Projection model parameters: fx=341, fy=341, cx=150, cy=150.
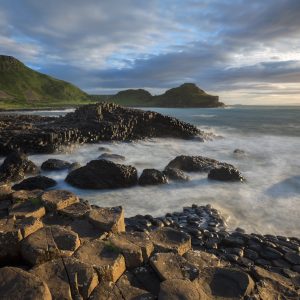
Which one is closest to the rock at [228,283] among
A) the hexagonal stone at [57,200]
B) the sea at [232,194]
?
the hexagonal stone at [57,200]

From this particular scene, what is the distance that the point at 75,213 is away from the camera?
818 centimetres

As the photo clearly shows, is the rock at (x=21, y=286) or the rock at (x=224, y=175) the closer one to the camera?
the rock at (x=21, y=286)

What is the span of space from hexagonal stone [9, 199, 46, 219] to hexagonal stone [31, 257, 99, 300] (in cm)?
234

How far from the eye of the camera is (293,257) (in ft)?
28.5

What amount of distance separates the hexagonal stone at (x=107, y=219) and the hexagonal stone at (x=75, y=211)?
0.28 meters

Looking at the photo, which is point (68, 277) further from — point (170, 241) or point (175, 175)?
point (175, 175)

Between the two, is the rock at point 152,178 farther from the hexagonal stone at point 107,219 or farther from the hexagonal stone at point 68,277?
the hexagonal stone at point 68,277

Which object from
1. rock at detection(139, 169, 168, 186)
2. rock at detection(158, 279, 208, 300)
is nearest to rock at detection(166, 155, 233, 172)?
rock at detection(139, 169, 168, 186)

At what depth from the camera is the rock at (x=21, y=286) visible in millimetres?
4797

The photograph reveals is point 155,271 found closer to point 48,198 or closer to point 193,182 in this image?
point 48,198

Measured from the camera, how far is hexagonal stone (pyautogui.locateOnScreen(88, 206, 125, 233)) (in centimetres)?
750

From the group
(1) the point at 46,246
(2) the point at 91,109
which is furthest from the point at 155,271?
(2) the point at 91,109

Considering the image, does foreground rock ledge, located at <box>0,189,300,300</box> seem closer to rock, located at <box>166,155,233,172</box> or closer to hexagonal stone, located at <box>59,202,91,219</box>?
hexagonal stone, located at <box>59,202,91,219</box>

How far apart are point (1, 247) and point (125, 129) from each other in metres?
23.9
